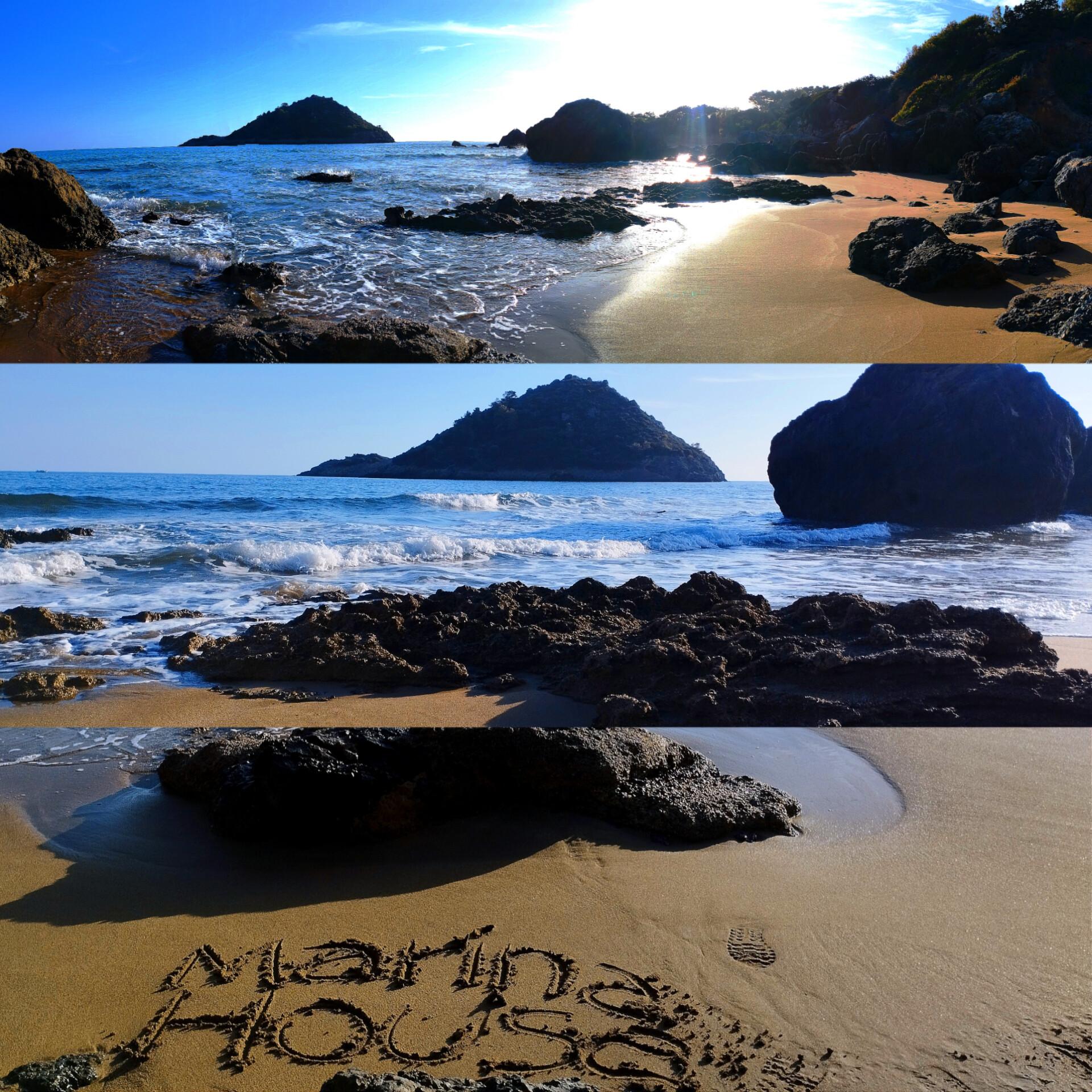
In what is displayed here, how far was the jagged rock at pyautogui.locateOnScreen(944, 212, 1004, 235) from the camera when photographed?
1.81m

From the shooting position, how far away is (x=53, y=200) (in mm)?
1877

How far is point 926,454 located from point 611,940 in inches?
57.3

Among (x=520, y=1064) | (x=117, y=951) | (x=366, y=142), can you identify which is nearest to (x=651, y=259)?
(x=366, y=142)

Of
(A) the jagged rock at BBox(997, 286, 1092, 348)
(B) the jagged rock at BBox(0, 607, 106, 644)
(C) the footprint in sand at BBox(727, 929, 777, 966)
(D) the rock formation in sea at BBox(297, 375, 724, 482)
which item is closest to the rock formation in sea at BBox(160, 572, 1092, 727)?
(B) the jagged rock at BBox(0, 607, 106, 644)

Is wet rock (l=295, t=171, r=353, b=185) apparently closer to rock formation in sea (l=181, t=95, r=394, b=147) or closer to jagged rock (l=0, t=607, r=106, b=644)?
rock formation in sea (l=181, t=95, r=394, b=147)

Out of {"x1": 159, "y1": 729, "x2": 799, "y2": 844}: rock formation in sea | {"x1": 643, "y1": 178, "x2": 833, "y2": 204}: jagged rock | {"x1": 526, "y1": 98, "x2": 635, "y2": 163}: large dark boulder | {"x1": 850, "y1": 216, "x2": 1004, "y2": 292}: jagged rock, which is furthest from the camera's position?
{"x1": 159, "y1": 729, "x2": 799, "y2": 844}: rock formation in sea

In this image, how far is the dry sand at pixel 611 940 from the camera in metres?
1.87

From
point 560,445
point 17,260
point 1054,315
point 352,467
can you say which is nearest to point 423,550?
point 352,467

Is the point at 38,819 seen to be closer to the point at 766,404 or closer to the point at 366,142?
the point at 366,142

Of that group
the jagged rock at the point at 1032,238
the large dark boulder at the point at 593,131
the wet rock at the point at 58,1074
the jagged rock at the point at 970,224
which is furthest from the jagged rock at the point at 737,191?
the wet rock at the point at 58,1074

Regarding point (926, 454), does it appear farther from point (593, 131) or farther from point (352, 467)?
point (352, 467)

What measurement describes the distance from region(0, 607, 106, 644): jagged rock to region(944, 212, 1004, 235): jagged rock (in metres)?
2.21

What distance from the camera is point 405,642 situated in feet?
7.14

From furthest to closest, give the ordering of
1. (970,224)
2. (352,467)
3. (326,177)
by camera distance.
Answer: (326,177), (352,467), (970,224)
